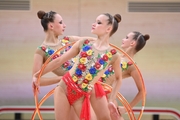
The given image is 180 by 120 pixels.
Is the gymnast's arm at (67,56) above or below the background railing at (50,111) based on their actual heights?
above

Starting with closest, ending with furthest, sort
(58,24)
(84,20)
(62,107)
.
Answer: (62,107) → (58,24) → (84,20)

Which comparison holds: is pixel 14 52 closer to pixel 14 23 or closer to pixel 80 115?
pixel 14 23

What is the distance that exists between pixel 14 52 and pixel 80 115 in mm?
2944

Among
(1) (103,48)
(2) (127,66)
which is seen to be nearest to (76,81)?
(1) (103,48)

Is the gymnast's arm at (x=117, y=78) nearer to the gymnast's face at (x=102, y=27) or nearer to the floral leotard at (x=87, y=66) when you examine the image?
the floral leotard at (x=87, y=66)

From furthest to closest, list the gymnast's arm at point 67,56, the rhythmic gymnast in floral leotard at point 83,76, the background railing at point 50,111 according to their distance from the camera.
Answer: the background railing at point 50,111 → the gymnast's arm at point 67,56 → the rhythmic gymnast in floral leotard at point 83,76

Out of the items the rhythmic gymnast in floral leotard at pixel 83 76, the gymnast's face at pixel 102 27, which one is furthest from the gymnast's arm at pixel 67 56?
the gymnast's face at pixel 102 27

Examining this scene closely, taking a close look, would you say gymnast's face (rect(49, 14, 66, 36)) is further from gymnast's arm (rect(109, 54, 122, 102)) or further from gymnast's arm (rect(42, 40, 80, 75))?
gymnast's arm (rect(109, 54, 122, 102))

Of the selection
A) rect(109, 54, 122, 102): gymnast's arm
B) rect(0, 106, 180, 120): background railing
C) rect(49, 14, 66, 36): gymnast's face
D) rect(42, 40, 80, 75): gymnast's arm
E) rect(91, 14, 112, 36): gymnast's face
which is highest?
rect(91, 14, 112, 36): gymnast's face

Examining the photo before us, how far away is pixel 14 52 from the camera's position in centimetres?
591

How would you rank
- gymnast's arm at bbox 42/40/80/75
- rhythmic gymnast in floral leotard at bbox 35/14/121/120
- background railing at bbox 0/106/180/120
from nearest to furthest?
rhythmic gymnast in floral leotard at bbox 35/14/121/120 → gymnast's arm at bbox 42/40/80/75 → background railing at bbox 0/106/180/120

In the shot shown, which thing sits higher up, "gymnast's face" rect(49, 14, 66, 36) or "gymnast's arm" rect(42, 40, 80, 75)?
"gymnast's face" rect(49, 14, 66, 36)

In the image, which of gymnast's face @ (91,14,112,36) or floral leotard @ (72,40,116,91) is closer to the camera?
floral leotard @ (72,40,116,91)

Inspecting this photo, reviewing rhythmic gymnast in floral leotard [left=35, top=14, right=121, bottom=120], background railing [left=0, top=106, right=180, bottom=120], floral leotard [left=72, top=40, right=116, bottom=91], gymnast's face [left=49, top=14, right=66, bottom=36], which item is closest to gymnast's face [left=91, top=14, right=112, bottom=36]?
rhythmic gymnast in floral leotard [left=35, top=14, right=121, bottom=120]
